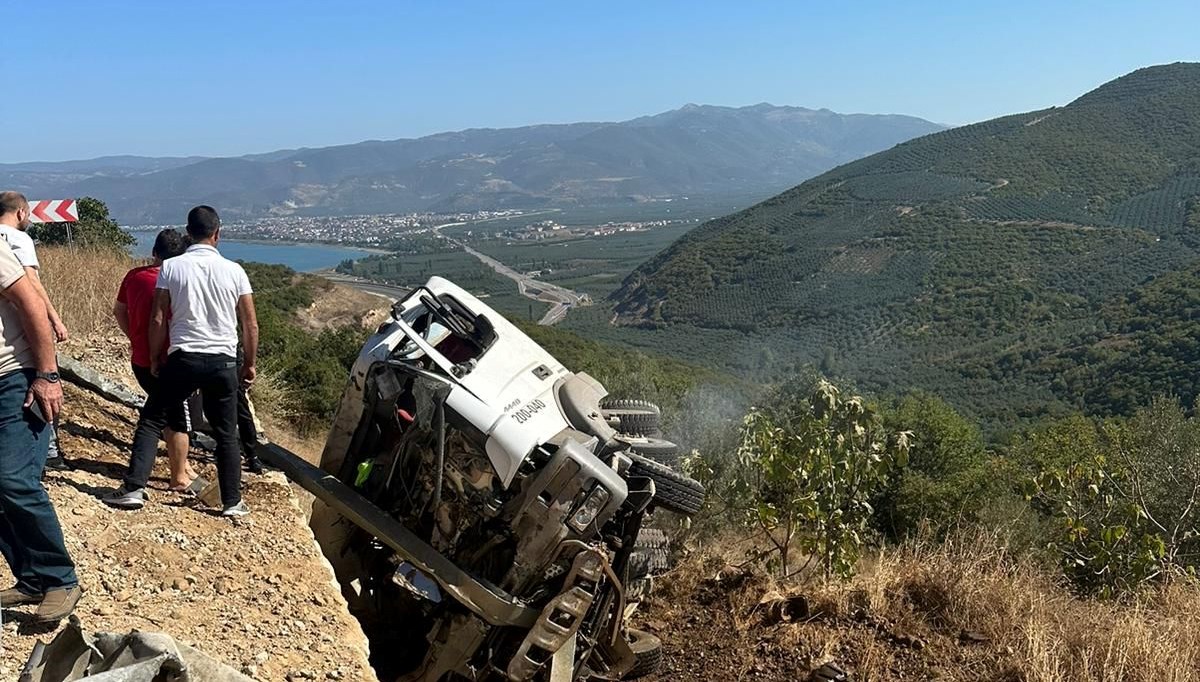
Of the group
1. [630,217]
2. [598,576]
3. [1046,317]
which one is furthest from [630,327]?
[630,217]

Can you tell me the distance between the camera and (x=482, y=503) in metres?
4.14

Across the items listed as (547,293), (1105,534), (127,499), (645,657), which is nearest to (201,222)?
(127,499)

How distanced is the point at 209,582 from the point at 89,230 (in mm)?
13674

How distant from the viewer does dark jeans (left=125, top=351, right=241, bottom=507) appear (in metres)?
4.40

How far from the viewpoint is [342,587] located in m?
4.94

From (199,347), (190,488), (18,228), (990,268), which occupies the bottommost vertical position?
(990,268)

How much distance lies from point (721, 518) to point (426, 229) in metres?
146

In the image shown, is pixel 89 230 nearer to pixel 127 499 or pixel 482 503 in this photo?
pixel 127 499

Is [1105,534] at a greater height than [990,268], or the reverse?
[1105,534]

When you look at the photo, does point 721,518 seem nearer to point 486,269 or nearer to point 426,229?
point 486,269

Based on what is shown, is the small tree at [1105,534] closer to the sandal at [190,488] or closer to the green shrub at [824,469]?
the green shrub at [824,469]

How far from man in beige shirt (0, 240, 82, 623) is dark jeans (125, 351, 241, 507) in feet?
3.64

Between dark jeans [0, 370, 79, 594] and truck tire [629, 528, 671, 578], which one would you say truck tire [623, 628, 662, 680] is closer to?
truck tire [629, 528, 671, 578]

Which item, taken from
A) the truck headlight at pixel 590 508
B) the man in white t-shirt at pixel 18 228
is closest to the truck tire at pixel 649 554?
the truck headlight at pixel 590 508
